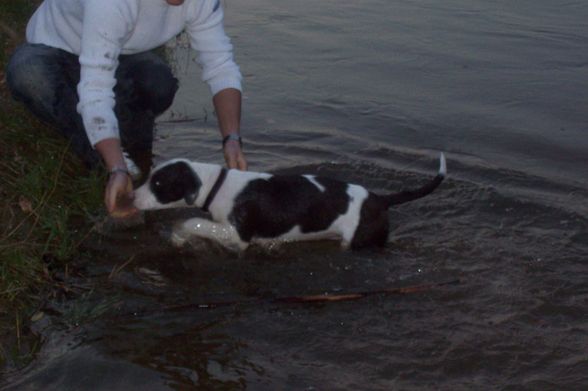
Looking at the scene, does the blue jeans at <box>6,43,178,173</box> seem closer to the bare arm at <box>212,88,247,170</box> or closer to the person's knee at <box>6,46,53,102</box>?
the person's knee at <box>6,46,53,102</box>

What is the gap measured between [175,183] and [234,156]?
0.55 m

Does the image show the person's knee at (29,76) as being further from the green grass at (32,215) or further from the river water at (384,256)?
the river water at (384,256)

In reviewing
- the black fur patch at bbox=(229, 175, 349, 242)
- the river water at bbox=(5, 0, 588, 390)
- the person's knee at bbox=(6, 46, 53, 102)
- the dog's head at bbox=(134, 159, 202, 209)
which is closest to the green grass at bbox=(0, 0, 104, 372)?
the river water at bbox=(5, 0, 588, 390)

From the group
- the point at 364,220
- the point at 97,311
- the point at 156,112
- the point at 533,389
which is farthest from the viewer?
the point at 156,112

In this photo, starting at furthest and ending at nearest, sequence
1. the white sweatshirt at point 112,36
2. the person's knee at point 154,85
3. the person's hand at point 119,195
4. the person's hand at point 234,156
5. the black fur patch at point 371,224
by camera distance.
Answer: the person's knee at point 154,85
the person's hand at point 234,156
the black fur patch at point 371,224
the white sweatshirt at point 112,36
the person's hand at point 119,195

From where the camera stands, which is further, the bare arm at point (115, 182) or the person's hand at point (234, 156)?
the person's hand at point (234, 156)

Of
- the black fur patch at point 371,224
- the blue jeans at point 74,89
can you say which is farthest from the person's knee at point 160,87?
the black fur patch at point 371,224

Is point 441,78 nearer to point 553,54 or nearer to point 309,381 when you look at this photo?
point 553,54

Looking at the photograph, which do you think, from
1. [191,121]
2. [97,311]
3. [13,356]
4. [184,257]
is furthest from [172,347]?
[191,121]

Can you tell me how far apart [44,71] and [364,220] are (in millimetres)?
2144

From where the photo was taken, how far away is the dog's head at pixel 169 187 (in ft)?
15.4

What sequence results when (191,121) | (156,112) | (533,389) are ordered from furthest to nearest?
1. (191,121)
2. (156,112)
3. (533,389)

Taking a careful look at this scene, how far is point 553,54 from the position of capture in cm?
867

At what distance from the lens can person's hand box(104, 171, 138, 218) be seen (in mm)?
4410
